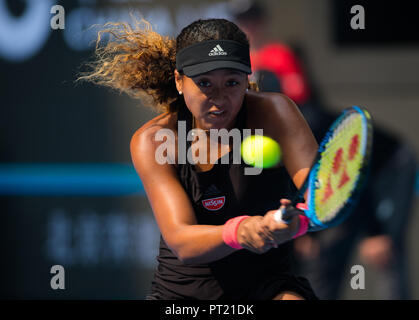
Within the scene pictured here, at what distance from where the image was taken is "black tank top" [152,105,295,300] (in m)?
2.47

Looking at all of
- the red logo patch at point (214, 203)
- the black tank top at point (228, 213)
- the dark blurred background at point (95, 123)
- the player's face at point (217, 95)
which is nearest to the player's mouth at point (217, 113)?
the player's face at point (217, 95)

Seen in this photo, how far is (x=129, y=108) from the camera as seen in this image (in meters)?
5.01

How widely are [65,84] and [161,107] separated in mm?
2358

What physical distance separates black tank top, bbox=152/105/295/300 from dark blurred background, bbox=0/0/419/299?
2426 millimetres

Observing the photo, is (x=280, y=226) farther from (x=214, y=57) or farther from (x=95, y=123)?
(x=95, y=123)

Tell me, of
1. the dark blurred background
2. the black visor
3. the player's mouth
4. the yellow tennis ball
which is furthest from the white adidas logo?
the dark blurred background

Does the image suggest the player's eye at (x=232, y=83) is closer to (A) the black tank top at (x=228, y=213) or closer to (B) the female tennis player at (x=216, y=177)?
(B) the female tennis player at (x=216, y=177)

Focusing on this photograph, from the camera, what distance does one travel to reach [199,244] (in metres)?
2.31

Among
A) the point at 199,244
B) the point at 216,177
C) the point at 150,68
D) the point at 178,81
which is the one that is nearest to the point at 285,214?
the point at 199,244

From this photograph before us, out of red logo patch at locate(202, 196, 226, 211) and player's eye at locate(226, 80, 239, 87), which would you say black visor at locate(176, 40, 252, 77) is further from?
red logo patch at locate(202, 196, 226, 211)

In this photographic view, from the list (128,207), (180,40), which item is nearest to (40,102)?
(128,207)

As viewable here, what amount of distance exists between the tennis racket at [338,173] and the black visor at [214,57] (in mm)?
371

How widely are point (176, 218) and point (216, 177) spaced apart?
0.21 meters

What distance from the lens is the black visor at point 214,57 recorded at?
237 cm
